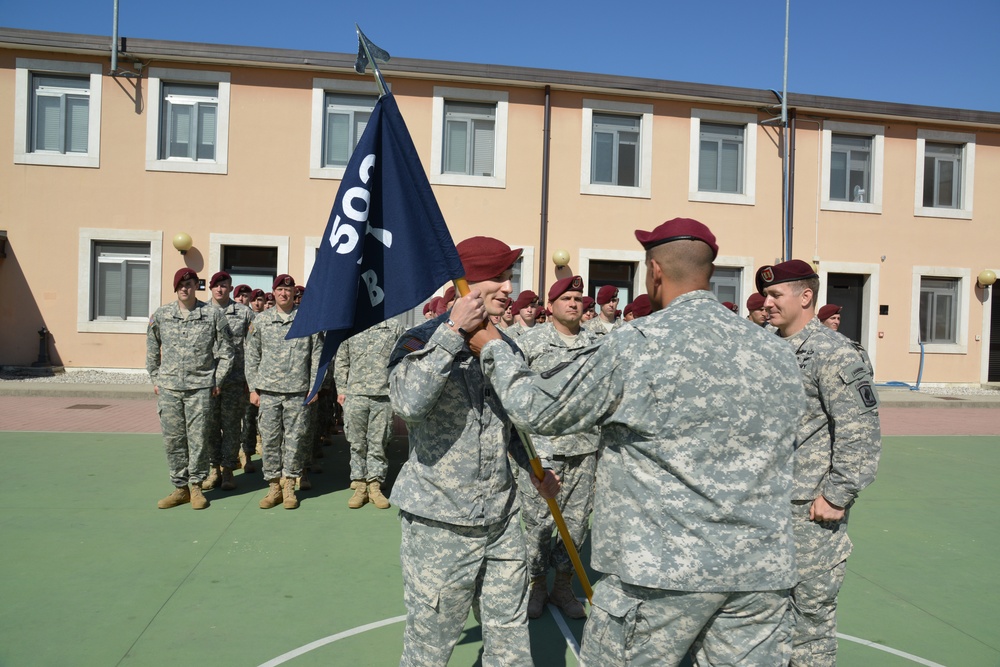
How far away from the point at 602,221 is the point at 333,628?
13.7m

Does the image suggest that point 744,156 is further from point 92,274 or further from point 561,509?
point 92,274

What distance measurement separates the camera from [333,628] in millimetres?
4008

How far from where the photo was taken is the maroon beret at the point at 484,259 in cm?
284

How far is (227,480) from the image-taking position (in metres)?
7.23

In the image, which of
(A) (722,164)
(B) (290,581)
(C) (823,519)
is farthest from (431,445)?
(A) (722,164)

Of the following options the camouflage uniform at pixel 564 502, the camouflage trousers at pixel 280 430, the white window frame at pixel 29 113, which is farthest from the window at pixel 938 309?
the white window frame at pixel 29 113

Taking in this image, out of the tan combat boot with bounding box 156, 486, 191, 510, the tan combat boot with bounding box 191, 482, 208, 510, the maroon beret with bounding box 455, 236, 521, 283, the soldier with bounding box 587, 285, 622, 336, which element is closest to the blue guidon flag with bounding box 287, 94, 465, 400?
the maroon beret with bounding box 455, 236, 521, 283

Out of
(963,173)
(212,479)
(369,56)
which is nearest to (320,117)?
(212,479)

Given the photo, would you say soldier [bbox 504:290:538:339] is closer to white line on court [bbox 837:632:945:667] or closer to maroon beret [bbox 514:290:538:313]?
maroon beret [bbox 514:290:538:313]

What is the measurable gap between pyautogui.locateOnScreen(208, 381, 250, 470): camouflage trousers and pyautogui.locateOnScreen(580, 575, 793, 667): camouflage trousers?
5818 millimetres

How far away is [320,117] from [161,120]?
3475 millimetres

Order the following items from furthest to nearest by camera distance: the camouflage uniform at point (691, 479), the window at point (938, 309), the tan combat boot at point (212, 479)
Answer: the window at point (938, 309), the tan combat boot at point (212, 479), the camouflage uniform at point (691, 479)

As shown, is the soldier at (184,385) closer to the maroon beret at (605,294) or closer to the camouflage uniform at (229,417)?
the camouflage uniform at (229,417)

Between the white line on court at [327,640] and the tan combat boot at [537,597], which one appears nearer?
the white line on court at [327,640]
